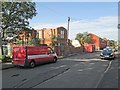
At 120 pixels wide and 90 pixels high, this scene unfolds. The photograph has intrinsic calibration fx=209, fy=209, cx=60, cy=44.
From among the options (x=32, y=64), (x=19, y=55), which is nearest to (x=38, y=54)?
(x=32, y=64)

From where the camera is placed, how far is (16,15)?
24109 millimetres

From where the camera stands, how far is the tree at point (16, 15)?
23422 mm

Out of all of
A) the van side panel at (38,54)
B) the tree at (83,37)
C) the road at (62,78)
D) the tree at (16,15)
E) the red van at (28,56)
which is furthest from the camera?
the tree at (83,37)

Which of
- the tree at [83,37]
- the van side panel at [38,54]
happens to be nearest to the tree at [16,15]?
the van side panel at [38,54]

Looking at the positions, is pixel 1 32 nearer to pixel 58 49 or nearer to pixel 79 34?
pixel 58 49

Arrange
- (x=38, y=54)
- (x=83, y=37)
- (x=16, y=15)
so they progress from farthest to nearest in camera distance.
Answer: (x=83, y=37) < (x=16, y=15) < (x=38, y=54)

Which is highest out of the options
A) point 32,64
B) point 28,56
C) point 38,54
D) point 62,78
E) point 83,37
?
point 83,37

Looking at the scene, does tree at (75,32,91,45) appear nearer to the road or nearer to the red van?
the red van

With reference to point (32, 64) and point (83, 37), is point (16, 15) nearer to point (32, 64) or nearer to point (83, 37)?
point (32, 64)

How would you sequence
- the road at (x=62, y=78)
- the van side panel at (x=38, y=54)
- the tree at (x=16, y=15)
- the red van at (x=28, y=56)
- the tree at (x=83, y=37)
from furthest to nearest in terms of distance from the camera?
the tree at (x=83, y=37) < the tree at (x=16, y=15) < the van side panel at (x=38, y=54) < the red van at (x=28, y=56) < the road at (x=62, y=78)

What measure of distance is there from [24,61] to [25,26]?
336 inches

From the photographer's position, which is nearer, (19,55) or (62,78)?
(62,78)

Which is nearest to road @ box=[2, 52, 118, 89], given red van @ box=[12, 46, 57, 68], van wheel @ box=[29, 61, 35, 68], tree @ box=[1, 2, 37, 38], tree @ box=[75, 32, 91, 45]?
van wheel @ box=[29, 61, 35, 68]

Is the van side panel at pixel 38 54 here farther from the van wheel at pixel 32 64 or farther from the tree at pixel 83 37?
the tree at pixel 83 37
